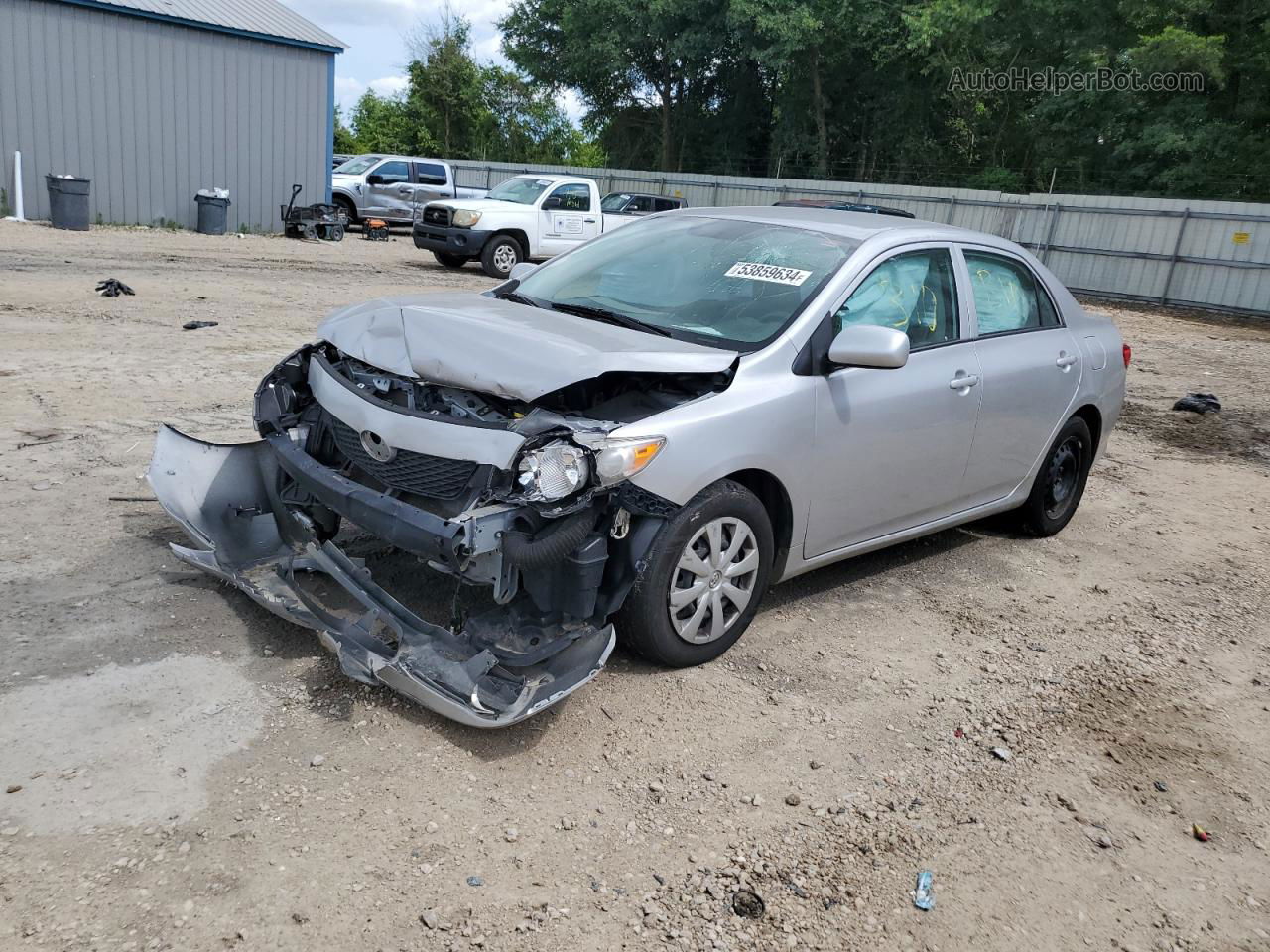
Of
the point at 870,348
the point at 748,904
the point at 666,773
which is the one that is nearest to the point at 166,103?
the point at 870,348

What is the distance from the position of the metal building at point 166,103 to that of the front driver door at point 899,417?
1896 cm

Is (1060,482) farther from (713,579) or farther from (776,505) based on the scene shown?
(713,579)

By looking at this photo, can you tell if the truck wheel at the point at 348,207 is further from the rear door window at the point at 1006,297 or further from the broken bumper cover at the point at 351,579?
the broken bumper cover at the point at 351,579

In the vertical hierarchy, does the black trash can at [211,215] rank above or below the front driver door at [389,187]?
below

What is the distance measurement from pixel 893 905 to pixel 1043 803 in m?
0.85

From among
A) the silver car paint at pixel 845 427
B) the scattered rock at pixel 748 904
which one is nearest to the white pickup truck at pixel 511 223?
the silver car paint at pixel 845 427

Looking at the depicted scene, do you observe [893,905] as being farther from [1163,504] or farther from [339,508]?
[1163,504]

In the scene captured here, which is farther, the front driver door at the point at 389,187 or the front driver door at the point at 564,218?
the front driver door at the point at 389,187

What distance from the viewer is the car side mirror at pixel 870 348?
407 cm

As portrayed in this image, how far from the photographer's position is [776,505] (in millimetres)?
4266

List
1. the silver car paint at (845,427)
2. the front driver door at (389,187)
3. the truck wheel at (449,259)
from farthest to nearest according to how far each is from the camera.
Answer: the front driver door at (389,187) < the truck wheel at (449,259) < the silver car paint at (845,427)

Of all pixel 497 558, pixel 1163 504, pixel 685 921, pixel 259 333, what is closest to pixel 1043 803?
pixel 685 921

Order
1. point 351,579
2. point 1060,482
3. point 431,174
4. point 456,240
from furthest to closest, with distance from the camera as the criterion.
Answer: point 431,174, point 456,240, point 1060,482, point 351,579

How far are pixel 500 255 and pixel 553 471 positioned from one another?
15973 mm
